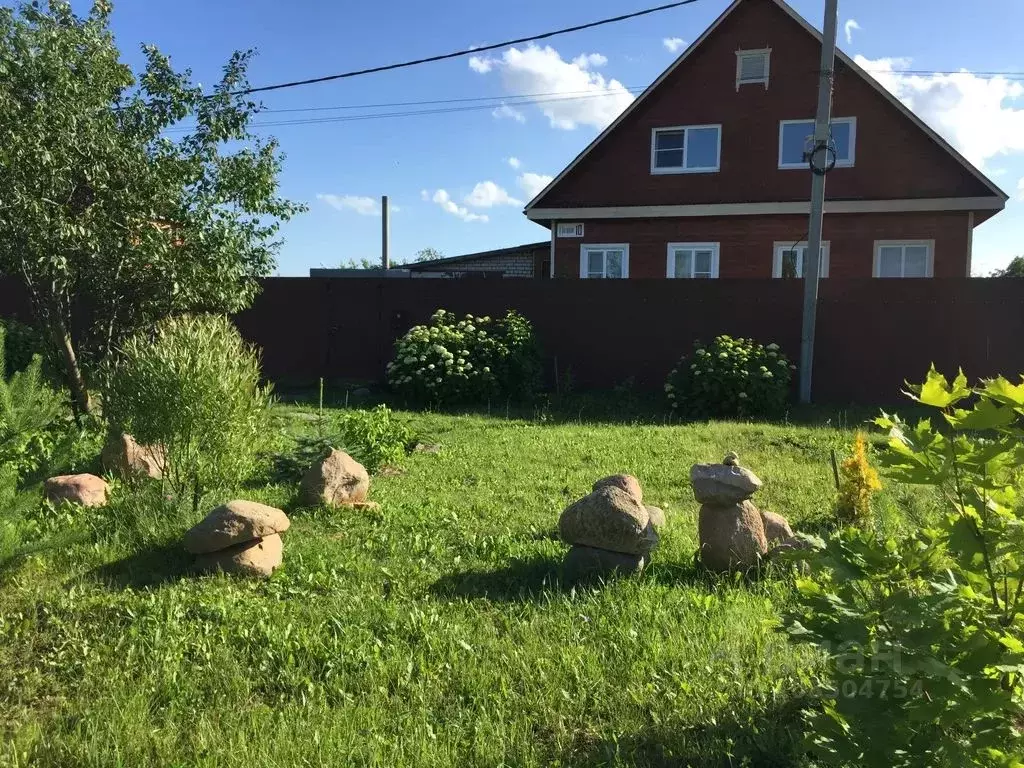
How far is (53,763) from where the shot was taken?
2387mm

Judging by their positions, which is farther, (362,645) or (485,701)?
(362,645)

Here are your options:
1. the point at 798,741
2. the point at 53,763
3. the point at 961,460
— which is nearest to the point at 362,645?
the point at 53,763

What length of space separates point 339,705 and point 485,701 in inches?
21.4

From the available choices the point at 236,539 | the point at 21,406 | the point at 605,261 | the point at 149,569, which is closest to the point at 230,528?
the point at 236,539

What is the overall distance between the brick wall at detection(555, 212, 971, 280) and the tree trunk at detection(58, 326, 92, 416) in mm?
10331

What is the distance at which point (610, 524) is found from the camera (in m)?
3.69

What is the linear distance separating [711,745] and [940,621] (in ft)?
Result: 3.47

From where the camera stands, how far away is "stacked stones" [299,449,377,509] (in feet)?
16.3

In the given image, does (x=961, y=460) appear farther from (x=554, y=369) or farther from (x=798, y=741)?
(x=554, y=369)

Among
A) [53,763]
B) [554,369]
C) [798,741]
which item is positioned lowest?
[53,763]

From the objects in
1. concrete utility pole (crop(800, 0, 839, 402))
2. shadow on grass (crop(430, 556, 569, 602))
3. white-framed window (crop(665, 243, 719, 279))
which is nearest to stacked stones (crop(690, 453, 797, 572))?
shadow on grass (crop(430, 556, 569, 602))

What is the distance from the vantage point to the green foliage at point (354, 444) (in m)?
5.72

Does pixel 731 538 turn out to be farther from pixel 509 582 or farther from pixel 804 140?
pixel 804 140

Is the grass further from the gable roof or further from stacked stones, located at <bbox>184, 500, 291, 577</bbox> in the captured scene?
the gable roof
